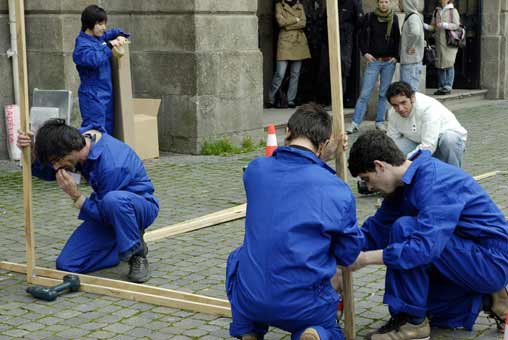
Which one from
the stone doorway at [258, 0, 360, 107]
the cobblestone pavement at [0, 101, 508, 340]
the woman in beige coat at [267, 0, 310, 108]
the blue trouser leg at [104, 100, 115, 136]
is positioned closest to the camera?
the cobblestone pavement at [0, 101, 508, 340]

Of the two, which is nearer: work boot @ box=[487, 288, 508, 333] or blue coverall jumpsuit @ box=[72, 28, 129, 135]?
work boot @ box=[487, 288, 508, 333]

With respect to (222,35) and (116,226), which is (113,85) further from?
(116,226)

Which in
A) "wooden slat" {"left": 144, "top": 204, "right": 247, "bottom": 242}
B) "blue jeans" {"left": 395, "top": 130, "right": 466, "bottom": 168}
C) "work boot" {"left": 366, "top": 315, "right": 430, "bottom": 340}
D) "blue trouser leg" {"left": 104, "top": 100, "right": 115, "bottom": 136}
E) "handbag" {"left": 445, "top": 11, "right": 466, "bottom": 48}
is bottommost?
"work boot" {"left": 366, "top": 315, "right": 430, "bottom": 340}

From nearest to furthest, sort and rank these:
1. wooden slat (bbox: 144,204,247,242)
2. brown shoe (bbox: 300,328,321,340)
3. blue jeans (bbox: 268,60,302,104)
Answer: brown shoe (bbox: 300,328,321,340) → wooden slat (bbox: 144,204,247,242) → blue jeans (bbox: 268,60,302,104)

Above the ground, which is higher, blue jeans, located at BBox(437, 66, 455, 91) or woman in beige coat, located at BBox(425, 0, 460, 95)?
woman in beige coat, located at BBox(425, 0, 460, 95)

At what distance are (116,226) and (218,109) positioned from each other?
17.1ft

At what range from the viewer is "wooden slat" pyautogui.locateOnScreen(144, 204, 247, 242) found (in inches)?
276

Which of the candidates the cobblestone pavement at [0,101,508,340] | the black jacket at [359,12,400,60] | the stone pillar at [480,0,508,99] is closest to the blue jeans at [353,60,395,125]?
the black jacket at [359,12,400,60]

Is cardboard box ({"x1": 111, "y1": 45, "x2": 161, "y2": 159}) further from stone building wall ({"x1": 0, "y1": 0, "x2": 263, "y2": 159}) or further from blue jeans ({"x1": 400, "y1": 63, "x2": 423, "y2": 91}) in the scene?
blue jeans ({"x1": 400, "y1": 63, "x2": 423, "y2": 91})

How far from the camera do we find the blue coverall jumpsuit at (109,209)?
5.81 metres

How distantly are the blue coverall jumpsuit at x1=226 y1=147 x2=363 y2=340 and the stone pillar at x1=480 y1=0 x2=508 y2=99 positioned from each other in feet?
45.2

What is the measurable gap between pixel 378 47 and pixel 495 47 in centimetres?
561

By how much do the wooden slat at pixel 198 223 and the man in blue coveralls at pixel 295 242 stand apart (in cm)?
268

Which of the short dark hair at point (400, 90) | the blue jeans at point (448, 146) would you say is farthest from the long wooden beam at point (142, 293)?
the blue jeans at point (448, 146)
